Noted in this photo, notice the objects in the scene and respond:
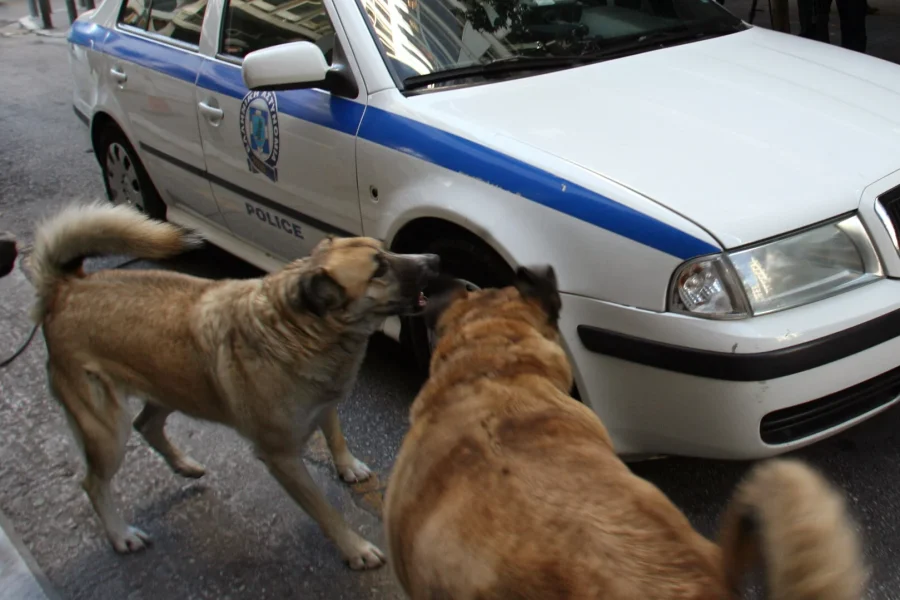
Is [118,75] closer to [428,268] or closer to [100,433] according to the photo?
[100,433]

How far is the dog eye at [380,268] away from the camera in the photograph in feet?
8.66

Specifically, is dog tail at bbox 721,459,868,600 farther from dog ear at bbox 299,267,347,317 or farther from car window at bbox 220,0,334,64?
car window at bbox 220,0,334,64

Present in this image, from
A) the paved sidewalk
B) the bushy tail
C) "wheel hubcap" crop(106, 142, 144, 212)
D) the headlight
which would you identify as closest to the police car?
the headlight

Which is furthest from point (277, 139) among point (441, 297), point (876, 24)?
point (876, 24)

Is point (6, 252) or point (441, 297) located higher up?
point (441, 297)

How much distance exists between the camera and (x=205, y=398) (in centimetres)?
272

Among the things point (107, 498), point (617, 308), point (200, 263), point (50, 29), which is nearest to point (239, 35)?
point (200, 263)

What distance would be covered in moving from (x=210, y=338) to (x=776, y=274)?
1.73 metres

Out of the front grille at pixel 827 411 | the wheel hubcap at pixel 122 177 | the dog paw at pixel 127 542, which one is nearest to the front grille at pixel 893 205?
the front grille at pixel 827 411

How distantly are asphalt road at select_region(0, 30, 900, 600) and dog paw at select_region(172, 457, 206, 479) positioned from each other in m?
0.04

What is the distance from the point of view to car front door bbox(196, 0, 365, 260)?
127 inches

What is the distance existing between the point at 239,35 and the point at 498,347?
98.2 inches

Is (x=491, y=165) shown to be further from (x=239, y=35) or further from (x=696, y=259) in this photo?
(x=239, y=35)

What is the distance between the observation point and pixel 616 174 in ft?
7.86
